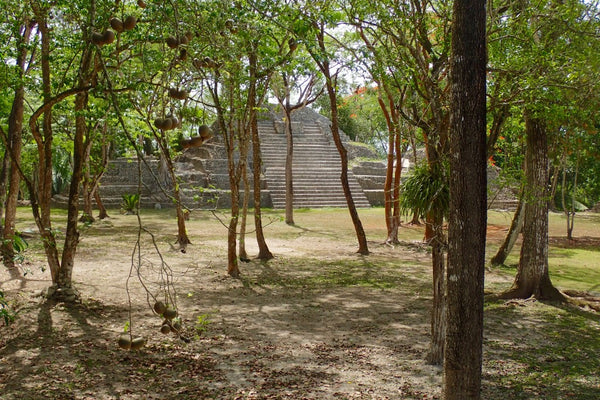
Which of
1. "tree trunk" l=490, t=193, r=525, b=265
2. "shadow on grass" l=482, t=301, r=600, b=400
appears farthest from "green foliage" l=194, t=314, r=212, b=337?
"tree trunk" l=490, t=193, r=525, b=265

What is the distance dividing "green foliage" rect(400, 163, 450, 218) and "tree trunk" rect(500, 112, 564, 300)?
3125 millimetres

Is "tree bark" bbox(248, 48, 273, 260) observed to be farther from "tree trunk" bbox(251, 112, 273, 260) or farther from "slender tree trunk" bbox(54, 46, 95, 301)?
"slender tree trunk" bbox(54, 46, 95, 301)

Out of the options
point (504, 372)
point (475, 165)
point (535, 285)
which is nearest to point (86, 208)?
point (535, 285)

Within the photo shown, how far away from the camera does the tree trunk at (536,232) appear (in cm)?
759

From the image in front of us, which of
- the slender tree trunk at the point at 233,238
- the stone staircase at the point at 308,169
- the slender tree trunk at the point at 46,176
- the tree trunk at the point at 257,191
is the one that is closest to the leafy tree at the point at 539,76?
the slender tree trunk at the point at 233,238

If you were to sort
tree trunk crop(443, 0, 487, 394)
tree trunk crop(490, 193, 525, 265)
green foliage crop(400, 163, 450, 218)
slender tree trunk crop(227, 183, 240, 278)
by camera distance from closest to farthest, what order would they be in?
tree trunk crop(443, 0, 487, 394) → green foliage crop(400, 163, 450, 218) → slender tree trunk crop(227, 183, 240, 278) → tree trunk crop(490, 193, 525, 265)

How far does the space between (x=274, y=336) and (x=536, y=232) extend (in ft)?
13.0

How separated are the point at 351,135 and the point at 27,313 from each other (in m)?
34.6

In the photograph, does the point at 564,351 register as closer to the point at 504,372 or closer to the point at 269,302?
the point at 504,372

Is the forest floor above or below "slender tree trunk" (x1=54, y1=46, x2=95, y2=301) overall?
below

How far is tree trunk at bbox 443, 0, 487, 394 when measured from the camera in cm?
293

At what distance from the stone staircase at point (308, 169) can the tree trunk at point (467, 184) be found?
19786 millimetres

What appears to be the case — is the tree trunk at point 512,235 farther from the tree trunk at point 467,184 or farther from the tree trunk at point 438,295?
the tree trunk at point 467,184

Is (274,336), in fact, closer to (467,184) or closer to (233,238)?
(233,238)
